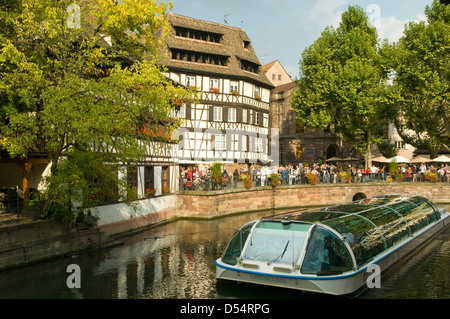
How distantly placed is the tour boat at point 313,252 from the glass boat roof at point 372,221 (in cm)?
3

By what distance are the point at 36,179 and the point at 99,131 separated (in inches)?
229

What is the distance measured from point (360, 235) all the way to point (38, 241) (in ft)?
33.0

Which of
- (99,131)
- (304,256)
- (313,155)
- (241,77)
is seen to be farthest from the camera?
(313,155)

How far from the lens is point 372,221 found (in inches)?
546

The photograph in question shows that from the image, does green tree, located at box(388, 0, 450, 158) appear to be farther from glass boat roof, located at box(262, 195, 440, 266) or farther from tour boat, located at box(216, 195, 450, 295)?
tour boat, located at box(216, 195, 450, 295)

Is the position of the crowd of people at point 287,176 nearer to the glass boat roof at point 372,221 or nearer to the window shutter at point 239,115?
the window shutter at point 239,115

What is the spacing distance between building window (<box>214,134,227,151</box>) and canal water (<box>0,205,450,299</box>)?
18406mm

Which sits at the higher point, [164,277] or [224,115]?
[224,115]

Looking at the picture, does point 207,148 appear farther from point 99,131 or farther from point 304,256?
point 304,256

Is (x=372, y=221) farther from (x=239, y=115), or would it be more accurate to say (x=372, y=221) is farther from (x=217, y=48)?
(x=217, y=48)

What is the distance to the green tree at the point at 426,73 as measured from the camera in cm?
3475

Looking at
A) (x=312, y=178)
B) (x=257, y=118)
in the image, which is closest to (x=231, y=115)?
(x=257, y=118)
